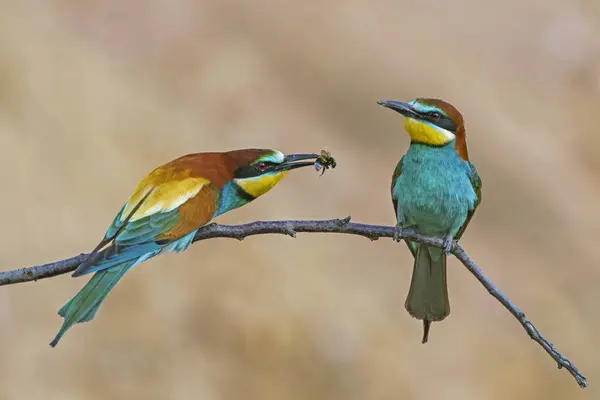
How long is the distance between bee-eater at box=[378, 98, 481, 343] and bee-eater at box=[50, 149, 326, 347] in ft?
1.57

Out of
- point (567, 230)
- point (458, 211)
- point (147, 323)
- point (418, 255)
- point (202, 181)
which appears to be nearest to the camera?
point (202, 181)

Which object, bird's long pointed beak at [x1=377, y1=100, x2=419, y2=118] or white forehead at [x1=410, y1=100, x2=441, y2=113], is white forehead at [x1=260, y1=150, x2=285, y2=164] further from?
white forehead at [x1=410, y1=100, x2=441, y2=113]

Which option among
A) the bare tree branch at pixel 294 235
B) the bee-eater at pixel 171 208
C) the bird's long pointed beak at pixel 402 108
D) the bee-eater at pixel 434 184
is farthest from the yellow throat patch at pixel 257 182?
the bee-eater at pixel 434 184

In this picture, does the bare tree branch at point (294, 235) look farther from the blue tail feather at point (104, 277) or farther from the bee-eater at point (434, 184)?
the bee-eater at point (434, 184)

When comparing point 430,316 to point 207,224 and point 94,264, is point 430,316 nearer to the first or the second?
point 207,224

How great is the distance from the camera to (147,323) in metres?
5.27

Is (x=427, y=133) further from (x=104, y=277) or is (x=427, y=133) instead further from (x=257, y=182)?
(x=104, y=277)

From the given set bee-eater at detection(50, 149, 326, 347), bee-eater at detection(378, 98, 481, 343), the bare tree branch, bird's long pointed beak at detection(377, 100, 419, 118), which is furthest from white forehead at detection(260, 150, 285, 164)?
bee-eater at detection(378, 98, 481, 343)

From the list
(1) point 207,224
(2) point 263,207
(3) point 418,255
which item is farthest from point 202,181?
(2) point 263,207

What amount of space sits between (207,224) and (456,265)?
4302 millimetres

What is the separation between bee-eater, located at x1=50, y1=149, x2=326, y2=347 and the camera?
1.73 meters

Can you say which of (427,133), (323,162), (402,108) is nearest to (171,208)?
(323,162)

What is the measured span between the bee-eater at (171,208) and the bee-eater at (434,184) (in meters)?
0.48

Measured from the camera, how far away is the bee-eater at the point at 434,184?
2.29 meters
